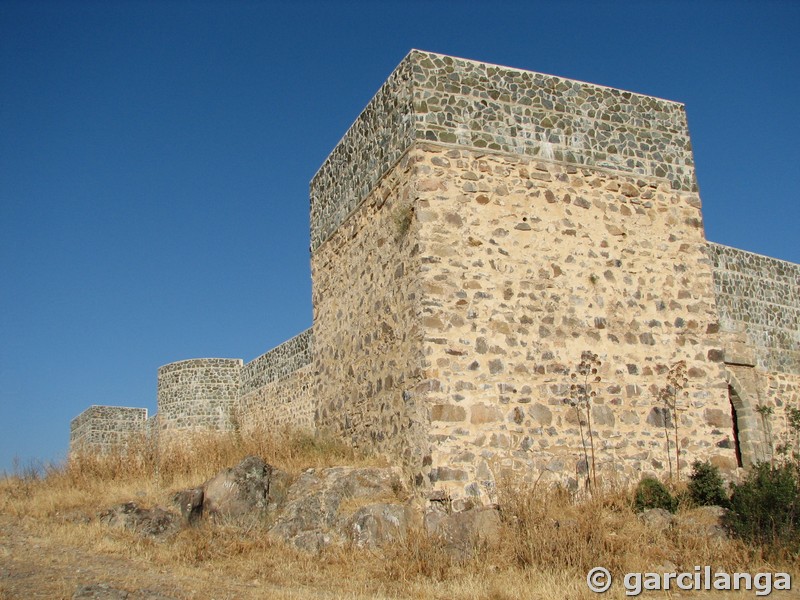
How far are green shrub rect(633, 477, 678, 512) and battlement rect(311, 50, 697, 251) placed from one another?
448 centimetres

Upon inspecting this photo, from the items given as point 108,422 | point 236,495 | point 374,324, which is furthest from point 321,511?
point 108,422

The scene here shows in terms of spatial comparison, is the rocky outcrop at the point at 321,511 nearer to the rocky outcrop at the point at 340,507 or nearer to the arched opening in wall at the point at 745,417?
the rocky outcrop at the point at 340,507

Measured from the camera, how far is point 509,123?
34.8 ft

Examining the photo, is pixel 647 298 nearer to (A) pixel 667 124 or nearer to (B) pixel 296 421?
(A) pixel 667 124

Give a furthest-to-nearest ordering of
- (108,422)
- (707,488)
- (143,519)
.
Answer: (108,422) < (707,488) < (143,519)

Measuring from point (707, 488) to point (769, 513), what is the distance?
140cm

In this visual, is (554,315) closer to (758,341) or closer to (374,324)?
(374,324)

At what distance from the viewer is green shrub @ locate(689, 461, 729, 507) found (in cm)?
966

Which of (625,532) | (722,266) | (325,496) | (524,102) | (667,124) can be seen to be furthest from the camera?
(722,266)

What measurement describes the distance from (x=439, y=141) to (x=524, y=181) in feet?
4.34

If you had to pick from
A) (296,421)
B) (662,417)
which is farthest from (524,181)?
(296,421)

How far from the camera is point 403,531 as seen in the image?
28.3 ft

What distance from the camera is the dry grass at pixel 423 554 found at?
7.23m

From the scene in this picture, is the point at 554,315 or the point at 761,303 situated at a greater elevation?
the point at 761,303
